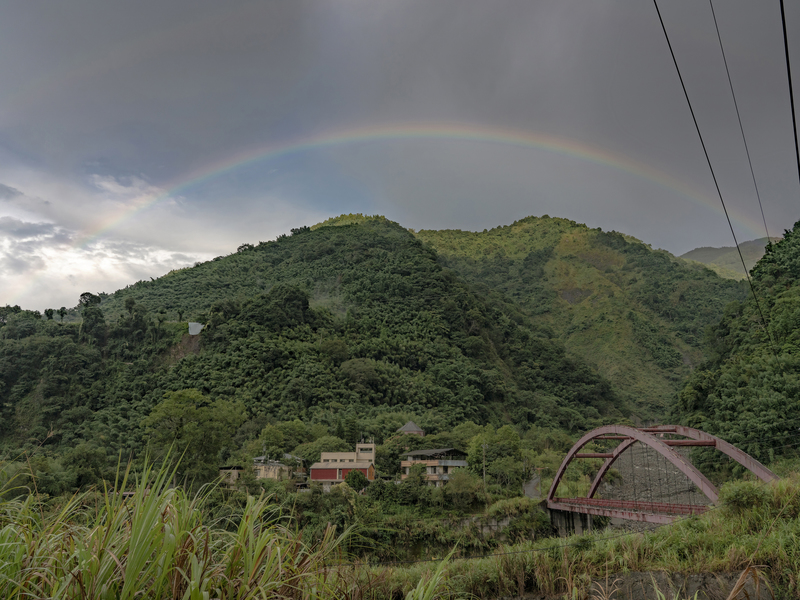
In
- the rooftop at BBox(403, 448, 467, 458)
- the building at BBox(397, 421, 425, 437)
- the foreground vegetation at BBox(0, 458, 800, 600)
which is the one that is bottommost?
the rooftop at BBox(403, 448, 467, 458)

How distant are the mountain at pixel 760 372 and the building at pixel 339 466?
824 inches

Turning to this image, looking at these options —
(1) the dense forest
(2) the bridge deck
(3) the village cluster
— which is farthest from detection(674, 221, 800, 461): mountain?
(3) the village cluster

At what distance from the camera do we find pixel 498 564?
11078 millimetres

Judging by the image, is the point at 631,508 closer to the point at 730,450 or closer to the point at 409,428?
the point at 730,450

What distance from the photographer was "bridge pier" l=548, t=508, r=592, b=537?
96.6ft

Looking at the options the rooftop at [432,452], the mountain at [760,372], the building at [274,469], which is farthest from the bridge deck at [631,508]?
the building at [274,469]

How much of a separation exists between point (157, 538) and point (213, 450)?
31.2 metres

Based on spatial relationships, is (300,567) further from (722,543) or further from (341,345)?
(341,345)

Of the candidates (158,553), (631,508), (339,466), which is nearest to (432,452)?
(339,466)

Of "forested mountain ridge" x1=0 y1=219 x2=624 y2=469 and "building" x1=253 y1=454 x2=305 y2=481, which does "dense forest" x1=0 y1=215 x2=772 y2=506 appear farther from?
"building" x1=253 y1=454 x2=305 y2=481

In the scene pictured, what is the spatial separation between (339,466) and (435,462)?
7174 mm

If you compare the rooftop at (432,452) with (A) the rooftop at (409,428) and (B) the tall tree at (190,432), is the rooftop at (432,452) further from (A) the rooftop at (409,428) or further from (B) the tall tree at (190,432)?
(B) the tall tree at (190,432)

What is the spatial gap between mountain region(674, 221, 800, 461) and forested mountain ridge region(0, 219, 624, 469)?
948 inches

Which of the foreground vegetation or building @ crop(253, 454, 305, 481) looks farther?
building @ crop(253, 454, 305, 481)
